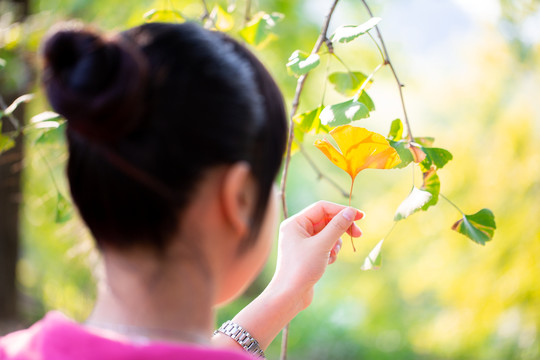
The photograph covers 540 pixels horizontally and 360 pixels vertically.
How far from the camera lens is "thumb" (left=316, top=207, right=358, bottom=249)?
0.88m

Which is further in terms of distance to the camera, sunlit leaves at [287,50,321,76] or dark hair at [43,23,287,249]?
sunlit leaves at [287,50,321,76]

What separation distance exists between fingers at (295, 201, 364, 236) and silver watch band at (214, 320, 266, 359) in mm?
215

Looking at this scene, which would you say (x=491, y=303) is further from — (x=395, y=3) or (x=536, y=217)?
(x=395, y=3)

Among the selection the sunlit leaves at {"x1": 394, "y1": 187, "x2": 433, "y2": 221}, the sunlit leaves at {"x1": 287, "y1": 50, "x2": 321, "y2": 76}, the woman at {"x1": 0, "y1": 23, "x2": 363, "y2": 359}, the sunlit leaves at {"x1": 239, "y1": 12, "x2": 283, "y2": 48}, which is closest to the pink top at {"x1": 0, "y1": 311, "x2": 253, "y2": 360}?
the woman at {"x1": 0, "y1": 23, "x2": 363, "y2": 359}

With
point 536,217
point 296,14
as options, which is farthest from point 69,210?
point 296,14

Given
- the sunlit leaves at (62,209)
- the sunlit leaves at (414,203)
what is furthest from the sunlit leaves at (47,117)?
the sunlit leaves at (414,203)

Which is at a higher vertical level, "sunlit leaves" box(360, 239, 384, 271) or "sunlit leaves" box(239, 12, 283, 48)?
"sunlit leaves" box(239, 12, 283, 48)

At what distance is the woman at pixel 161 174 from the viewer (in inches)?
21.1

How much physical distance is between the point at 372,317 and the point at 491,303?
1.85m

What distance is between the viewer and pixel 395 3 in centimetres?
488

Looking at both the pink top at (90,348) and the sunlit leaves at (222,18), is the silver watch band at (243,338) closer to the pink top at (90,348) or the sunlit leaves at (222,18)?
the pink top at (90,348)

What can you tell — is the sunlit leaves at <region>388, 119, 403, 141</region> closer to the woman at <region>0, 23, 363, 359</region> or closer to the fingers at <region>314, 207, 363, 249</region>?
the fingers at <region>314, 207, 363, 249</region>

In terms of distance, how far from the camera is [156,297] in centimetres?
59

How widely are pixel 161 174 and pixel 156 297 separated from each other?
0.14 metres
